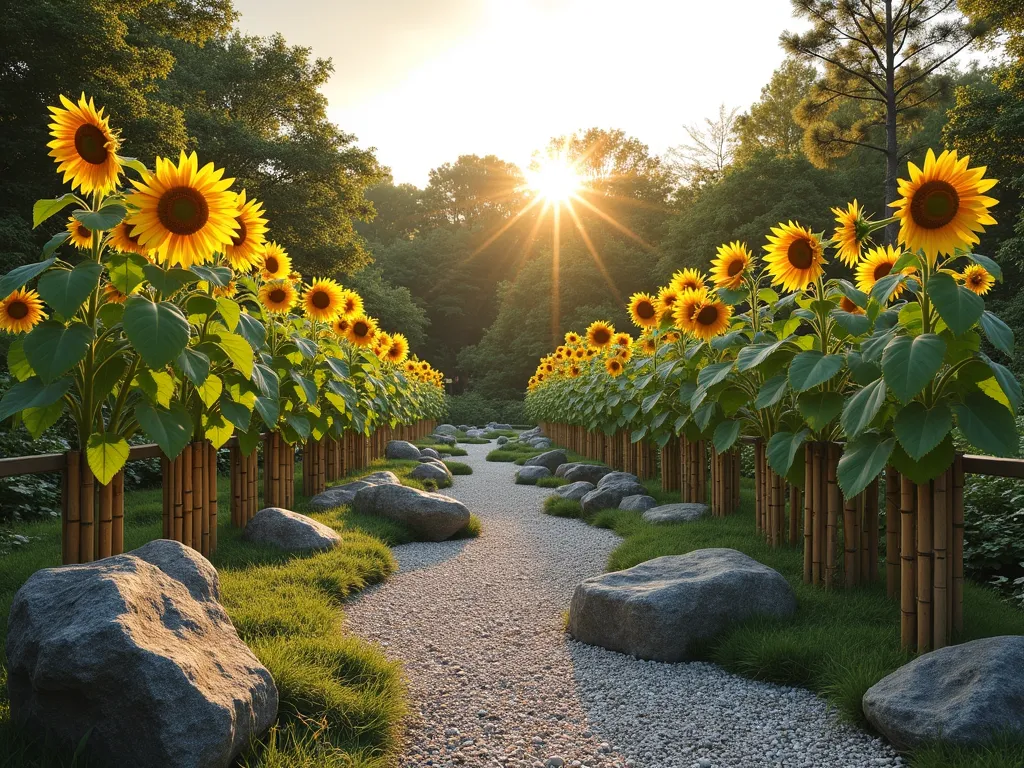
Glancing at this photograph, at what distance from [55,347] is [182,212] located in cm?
83

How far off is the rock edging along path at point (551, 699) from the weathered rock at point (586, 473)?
492 centimetres

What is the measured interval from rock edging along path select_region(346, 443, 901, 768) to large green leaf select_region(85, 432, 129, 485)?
160 centimetres

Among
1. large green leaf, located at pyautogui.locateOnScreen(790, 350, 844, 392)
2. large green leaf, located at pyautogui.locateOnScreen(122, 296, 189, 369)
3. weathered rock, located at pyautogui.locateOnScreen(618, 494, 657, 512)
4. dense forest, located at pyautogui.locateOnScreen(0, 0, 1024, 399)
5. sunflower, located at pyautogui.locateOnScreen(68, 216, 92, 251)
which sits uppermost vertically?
dense forest, located at pyautogui.locateOnScreen(0, 0, 1024, 399)

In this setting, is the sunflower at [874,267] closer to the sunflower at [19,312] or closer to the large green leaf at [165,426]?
the large green leaf at [165,426]

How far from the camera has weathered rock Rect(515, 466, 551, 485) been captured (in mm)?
11000

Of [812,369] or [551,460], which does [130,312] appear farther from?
[551,460]

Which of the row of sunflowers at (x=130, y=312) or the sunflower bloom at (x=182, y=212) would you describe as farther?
the sunflower bloom at (x=182, y=212)

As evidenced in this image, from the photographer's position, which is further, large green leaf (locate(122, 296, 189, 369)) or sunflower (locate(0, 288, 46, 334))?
sunflower (locate(0, 288, 46, 334))


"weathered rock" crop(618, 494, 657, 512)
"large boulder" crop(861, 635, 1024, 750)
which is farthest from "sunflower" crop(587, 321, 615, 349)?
"large boulder" crop(861, 635, 1024, 750)

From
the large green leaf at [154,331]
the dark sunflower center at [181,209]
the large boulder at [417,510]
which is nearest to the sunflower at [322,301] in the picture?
the large boulder at [417,510]

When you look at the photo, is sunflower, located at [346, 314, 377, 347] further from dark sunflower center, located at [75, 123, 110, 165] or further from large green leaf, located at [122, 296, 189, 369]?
large green leaf, located at [122, 296, 189, 369]

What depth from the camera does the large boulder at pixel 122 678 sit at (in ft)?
6.79

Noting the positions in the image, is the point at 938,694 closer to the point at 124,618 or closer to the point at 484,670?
the point at 484,670

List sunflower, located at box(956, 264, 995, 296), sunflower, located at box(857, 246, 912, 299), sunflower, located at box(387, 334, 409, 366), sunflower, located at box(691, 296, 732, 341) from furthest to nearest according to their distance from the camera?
1. sunflower, located at box(387, 334, 409, 366)
2. sunflower, located at box(691, 296, 732, 341)
3. sunflower, located at box(857, 246, 912, 299)
4. sunflower, located at box(956, 264, 995, 296)
